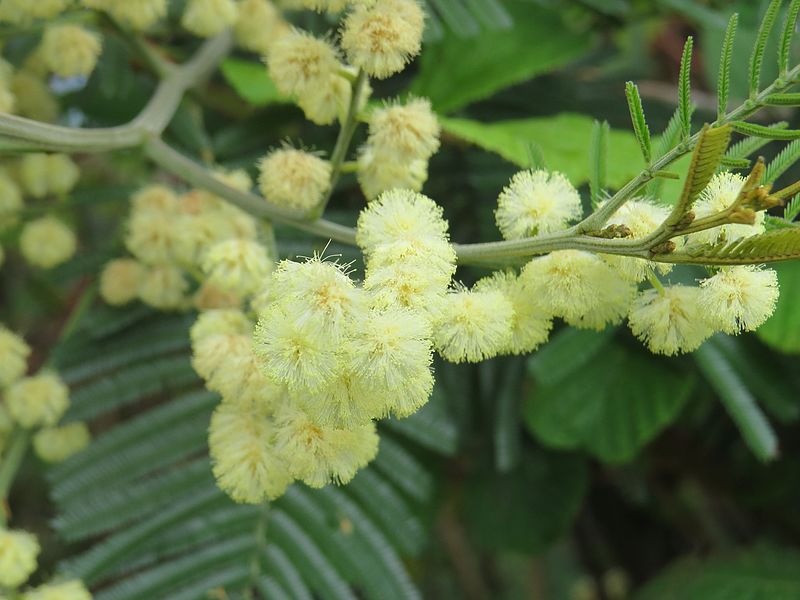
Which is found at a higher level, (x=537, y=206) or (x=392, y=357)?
(x=537, y=206)

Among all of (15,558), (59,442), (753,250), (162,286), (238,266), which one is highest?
(162,286)

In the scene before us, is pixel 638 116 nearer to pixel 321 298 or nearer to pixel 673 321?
pixel 673 321

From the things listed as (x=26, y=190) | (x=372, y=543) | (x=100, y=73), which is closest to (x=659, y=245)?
(x=372, y=543)

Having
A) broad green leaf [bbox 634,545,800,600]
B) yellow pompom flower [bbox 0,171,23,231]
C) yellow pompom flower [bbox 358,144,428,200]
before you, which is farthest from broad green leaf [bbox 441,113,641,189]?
broad green leaf [bbox 634,545,800,600]

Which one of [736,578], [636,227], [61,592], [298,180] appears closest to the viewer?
[636,227]

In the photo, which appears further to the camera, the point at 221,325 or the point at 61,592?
the point at 61,592

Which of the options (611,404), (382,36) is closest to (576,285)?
(382,36)

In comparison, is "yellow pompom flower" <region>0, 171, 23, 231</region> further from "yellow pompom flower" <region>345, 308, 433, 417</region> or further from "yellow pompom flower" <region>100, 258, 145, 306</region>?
"yellow pompom flower" <region>345, 308, 433, 417</region>
